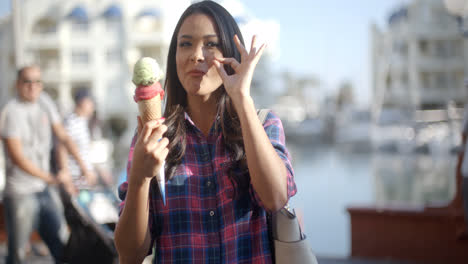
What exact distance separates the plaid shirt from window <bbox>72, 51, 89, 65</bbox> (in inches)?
1210

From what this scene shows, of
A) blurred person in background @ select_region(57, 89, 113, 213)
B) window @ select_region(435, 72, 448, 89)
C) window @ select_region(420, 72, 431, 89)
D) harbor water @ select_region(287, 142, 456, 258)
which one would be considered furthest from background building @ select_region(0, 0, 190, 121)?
blurred person in background @ select_region(57, 89, 113, 213)

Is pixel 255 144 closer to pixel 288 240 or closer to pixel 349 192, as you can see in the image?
pixel 288 240

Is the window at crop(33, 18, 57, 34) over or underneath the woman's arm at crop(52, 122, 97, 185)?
over

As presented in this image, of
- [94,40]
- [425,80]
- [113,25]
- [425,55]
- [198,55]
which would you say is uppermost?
[113,25]

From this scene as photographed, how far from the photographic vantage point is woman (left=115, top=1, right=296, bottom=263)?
1130 millimetres

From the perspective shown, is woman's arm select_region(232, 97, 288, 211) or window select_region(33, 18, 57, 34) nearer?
woman's arm select_region(232, 97, 288, 211)

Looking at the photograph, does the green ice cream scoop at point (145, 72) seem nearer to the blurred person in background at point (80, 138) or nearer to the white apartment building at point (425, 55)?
the blurred person in background at point (80, 138)

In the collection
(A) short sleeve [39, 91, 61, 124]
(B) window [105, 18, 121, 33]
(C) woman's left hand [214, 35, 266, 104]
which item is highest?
(B) window [105, 18, 121, 33]

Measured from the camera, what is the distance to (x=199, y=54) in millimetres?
1215

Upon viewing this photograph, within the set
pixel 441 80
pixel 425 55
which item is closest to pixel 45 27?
pixel 425 55

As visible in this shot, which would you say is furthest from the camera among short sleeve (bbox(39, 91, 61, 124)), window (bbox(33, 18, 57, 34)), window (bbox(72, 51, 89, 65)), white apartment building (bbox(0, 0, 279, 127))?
window (bbox(72, 51, 89, 65))

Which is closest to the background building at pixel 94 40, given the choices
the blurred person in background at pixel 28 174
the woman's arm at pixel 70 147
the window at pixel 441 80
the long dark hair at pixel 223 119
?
the window at pixel 441 80

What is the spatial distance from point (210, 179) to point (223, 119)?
174mm

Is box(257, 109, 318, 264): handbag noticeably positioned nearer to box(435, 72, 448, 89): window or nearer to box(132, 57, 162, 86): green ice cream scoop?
box(132, 57, 162, 86): green ice cream scoop
